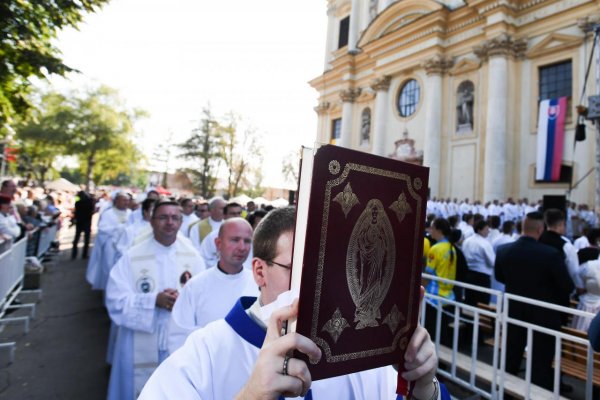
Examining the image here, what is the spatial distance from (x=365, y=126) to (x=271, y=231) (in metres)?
27.0

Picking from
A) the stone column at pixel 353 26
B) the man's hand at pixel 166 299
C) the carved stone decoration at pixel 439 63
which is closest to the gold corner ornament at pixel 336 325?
the man's hand at pixel 166 299

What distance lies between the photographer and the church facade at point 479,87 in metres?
16.3

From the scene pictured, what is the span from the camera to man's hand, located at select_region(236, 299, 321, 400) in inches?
35.0

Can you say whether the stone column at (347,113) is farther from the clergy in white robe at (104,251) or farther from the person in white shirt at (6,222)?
the person in white shirt at (6,222)

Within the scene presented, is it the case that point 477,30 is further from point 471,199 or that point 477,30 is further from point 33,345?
point 33,345

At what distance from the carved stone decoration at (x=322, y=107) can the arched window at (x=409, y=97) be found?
29.3 ft

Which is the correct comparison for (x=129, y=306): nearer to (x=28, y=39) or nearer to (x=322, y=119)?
(x=28, y=39)

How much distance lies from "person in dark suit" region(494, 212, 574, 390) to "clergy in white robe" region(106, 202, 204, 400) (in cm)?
392

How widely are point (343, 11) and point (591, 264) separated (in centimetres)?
3335

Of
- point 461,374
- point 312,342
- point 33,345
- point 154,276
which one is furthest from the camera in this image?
point 33,345

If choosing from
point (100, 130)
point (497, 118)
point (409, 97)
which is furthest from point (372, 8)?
point (100, 130)

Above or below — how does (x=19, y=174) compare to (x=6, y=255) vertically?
above

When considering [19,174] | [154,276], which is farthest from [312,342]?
[19,174]

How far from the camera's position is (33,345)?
17.7 feet
